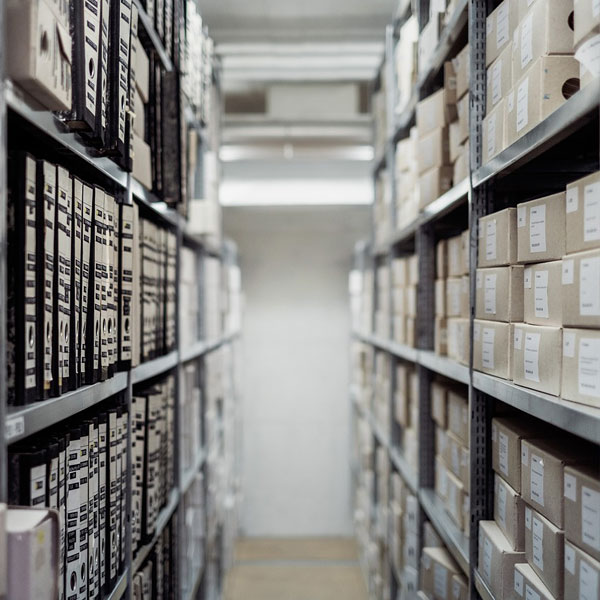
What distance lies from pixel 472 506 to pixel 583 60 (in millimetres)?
1053

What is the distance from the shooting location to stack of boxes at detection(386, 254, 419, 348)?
2.51 m

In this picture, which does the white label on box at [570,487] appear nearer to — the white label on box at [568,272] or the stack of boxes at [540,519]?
the stack of boxes at [540,519]

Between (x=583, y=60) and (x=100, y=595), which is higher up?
(x=583, y=60)

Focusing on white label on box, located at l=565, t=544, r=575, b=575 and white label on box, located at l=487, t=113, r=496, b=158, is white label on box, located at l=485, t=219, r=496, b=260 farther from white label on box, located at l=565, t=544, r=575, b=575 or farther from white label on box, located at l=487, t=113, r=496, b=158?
white label on box, located at l=565, t=544, r=575, b=575

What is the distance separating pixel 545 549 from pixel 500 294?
1.75ft

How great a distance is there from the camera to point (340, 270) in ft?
17.6

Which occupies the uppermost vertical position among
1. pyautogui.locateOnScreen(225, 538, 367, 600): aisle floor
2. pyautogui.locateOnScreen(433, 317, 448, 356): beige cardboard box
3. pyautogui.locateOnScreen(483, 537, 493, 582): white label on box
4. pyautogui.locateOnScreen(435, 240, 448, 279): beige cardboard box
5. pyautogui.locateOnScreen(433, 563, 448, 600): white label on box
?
pyautogui.locateOnScreen(435, 240, 448, 279): beige cardboard box

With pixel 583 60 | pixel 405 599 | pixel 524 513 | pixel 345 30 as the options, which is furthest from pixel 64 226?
pixel 345 30

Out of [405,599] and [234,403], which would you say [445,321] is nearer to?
[405,599]

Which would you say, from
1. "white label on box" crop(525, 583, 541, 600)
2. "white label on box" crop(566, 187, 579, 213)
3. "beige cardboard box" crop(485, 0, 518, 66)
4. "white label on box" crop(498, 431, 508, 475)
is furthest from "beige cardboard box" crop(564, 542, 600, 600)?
"beige cardboard box" crop(485, 0, 518, 66)

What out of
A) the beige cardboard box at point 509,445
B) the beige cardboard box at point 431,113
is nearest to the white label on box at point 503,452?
the beige cardboard box at point 509,445

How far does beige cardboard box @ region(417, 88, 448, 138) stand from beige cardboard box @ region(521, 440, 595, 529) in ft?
3.58

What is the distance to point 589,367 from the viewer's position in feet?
3.50

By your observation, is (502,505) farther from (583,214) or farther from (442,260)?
(442,260)
